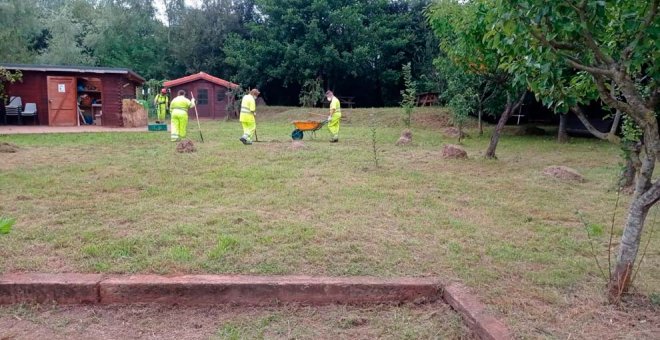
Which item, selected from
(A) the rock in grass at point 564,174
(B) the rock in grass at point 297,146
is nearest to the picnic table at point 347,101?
(B) the rock in grass at point 297,146

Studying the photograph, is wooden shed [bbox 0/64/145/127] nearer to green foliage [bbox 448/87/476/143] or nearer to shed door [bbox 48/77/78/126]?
shed door [bbox 48/77/78/126]

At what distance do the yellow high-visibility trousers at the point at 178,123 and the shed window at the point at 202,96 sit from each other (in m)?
14.3

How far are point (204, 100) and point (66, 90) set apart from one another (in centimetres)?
838

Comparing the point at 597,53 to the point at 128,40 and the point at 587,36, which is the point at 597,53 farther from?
the point at 128,40

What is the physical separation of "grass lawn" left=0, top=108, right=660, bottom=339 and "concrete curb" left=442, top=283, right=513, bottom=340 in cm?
13

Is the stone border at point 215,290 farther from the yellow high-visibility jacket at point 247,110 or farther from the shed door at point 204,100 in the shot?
the shed door at point 204,100

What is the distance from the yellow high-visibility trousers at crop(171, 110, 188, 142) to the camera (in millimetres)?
11844

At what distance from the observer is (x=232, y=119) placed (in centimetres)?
2431

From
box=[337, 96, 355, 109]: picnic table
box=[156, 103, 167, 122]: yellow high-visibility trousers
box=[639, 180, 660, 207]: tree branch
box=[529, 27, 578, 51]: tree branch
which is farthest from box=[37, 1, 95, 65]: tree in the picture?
box=[639, 180, 660, 207]: tree branch

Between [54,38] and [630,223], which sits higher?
[54,38]

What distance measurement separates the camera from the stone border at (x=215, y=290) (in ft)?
10.7

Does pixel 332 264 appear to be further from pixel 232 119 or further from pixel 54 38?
pixel 54 38

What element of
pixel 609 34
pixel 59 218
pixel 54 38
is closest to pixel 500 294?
pixel 609 34

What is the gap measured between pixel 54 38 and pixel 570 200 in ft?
114
